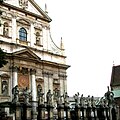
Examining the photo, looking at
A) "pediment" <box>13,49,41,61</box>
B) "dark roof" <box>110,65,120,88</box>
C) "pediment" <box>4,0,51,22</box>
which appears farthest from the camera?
"dark roof" <box>110,65,120,88</box>

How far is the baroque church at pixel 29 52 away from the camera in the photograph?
1220 inches

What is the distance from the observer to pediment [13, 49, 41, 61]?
103 feet

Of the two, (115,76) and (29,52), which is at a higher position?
(29,52)

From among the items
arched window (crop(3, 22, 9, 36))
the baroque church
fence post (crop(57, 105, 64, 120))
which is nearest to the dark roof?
the baroque church

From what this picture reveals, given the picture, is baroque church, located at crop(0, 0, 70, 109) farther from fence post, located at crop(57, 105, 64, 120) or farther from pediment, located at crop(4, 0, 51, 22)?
fence post, located at crop(57, 105, 64, 120)

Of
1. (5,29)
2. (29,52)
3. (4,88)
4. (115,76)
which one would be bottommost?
(4,88)

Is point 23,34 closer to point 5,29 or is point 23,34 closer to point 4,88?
point 5,29

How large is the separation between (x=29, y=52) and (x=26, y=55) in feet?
1.53

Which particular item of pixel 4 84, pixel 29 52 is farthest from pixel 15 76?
pixel 29 52

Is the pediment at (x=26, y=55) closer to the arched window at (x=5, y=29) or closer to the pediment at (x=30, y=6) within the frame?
the arched window at (x=5, y=29)

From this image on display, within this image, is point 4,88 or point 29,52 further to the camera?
point 29,52

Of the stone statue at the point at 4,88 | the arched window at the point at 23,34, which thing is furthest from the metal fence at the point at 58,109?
the arched window at the point at 23,34

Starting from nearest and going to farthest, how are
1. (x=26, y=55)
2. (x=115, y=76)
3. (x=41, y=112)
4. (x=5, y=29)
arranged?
(x=41, y=112), (x=5, y=29), (x=26, y=55), (x=115, y=76)

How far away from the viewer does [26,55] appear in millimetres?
32531
